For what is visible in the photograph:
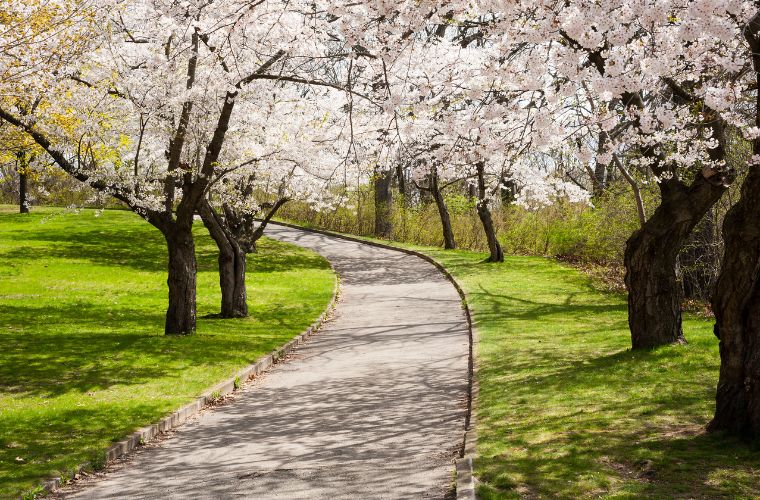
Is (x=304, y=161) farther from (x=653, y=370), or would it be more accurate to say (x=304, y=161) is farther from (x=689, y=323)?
(x=653, y=370)

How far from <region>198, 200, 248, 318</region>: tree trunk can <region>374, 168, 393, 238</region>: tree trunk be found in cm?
1896

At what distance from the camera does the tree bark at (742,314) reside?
7367 mm

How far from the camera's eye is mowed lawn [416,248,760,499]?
6.50 m

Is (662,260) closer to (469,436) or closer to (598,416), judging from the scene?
(598,416)

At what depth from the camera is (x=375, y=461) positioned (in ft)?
25.9

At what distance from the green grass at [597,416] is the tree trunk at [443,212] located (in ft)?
50.6

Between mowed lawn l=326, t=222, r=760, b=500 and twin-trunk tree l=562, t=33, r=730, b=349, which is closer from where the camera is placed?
mowed lawn l=326, t=222, r=760, b=500

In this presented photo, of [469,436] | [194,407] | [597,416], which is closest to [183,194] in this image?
[194,407]

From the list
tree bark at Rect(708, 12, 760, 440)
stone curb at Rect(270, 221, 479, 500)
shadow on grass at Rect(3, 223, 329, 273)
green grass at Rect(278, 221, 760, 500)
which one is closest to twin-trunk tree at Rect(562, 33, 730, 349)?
green grass at Rect(278, 221, 760, 500)

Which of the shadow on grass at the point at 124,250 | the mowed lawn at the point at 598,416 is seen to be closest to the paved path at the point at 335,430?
the mowed lawn at the point at 598,416

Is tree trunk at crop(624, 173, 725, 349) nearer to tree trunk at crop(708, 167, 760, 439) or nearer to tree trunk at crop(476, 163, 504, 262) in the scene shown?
tree trunk at crop(708, 167, 760, 439)

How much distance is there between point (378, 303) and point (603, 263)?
1039cm

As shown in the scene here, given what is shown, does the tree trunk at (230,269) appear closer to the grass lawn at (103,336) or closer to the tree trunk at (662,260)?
the grass lawn at (103,336)

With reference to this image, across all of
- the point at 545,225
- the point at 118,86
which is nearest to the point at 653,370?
the point at 118,86
